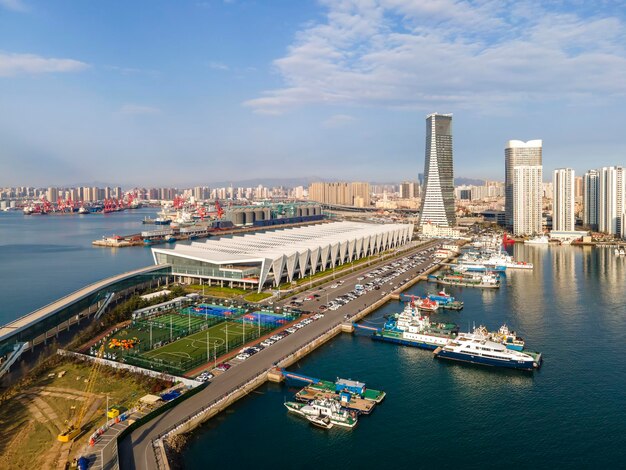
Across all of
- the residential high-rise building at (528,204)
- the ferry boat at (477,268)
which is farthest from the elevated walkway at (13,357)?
the residential high-rise building at (528,204)

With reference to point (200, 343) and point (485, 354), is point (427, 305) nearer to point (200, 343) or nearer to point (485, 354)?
point (485, 354)

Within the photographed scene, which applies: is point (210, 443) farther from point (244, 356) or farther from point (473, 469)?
point (473, 469)

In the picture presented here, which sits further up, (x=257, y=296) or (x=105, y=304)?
(x=105, y=304)

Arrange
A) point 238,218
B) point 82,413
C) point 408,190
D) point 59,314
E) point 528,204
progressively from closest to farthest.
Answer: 1. point 82,413
2. point 59,314
3. point 528,204
4. point 238,218
5. point 408,190

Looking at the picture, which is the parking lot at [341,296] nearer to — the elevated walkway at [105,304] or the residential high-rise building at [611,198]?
the elevated walkway at [105,304]

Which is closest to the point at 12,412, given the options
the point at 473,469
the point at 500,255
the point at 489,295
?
the point at 473,469

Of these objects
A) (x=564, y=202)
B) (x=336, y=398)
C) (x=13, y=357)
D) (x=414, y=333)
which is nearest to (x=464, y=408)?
(x=336, y=398)
